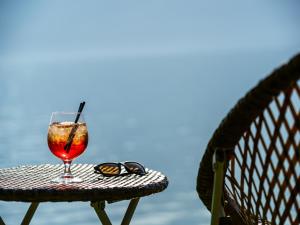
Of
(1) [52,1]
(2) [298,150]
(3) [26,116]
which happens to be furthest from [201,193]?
(1) [52,1]

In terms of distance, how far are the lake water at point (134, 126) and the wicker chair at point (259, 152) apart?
9.08 ft

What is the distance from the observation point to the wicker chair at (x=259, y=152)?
1376 millimetres

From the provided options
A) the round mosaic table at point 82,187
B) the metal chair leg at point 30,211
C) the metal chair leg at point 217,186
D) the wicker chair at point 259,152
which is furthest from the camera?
the metal chair leg at point 30,211

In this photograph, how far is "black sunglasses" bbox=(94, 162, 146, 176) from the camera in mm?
2020

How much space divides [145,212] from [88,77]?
11.9 m

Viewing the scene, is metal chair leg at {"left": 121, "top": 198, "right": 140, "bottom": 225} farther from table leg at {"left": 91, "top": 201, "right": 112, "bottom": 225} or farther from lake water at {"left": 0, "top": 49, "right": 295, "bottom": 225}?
lake water at {"left": 0, "top": 49, "right": 295, "bottom": 225}

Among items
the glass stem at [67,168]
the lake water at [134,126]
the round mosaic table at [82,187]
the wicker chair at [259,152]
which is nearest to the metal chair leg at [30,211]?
the round mosaic table at [82,187]

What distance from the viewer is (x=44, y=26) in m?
38.9

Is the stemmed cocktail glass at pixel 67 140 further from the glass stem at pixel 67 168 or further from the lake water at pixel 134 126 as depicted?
the lake water at pixel 134 126

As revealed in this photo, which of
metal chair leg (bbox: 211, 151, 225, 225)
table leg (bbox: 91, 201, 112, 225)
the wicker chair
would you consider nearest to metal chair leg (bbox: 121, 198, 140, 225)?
table leg (bbox: 91, 201, 112, 225)

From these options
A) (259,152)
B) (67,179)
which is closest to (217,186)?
(259,152)

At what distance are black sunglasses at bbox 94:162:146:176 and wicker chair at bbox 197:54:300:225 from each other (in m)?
0.39

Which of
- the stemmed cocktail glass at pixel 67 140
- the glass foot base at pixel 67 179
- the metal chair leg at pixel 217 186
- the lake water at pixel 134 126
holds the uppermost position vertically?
the lake water at pixel 134 126

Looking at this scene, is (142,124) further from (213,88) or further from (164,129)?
(213,88)
